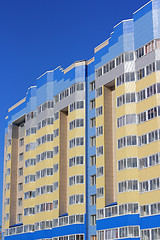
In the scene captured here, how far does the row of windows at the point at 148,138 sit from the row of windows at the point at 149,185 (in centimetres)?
553

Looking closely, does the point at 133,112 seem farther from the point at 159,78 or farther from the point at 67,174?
the point at 67,174

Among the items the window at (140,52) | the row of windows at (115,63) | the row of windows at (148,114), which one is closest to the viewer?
the row of windows at (148,114)

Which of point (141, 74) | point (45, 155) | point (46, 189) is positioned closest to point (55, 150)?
point (45, 155)

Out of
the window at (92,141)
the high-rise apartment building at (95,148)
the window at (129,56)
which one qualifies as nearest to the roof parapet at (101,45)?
the high-rise apartment building at (95,148)

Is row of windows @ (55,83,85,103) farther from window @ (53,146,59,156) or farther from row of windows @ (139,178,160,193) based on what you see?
row of windows @ (139,178,160,193)

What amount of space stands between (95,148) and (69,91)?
13.1 meters

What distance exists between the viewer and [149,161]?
6825cm

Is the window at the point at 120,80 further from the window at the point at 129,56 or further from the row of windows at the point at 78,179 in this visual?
the row of windows at the point at 78,179

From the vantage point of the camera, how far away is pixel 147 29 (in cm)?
7231

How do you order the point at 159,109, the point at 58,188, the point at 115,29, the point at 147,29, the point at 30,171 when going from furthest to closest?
the point at 30,171
the point at 58,188
the point at 115,29
the point at 147,29
the point at 159,109

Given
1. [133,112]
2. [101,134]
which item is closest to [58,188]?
[101,134]

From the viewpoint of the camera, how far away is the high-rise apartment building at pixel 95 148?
228 ft

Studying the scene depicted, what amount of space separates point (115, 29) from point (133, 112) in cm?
1483

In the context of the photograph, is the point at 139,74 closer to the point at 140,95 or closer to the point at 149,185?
the point at 140,95
